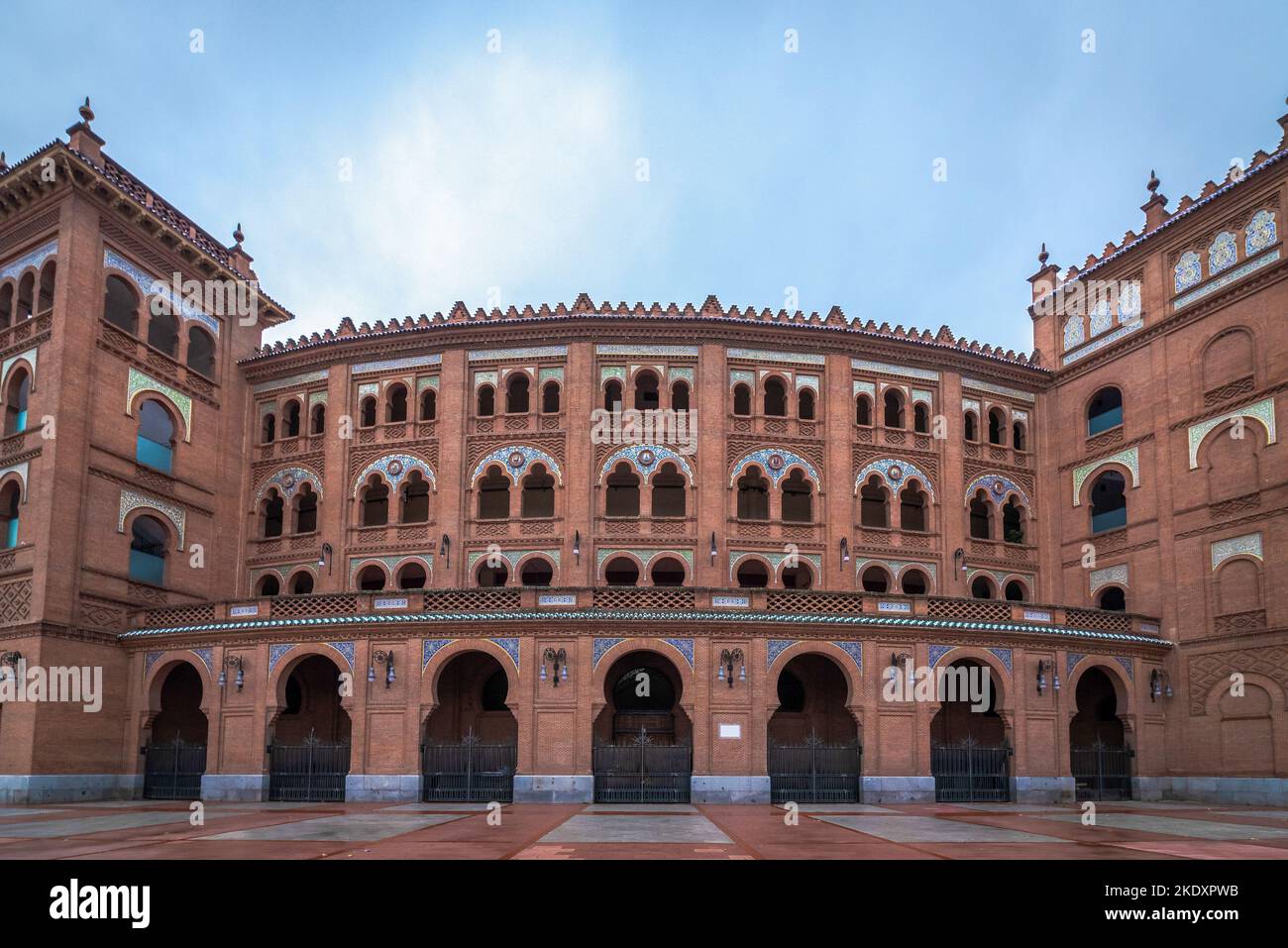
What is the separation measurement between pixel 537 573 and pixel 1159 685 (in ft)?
66.3

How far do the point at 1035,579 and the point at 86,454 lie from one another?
1276 inches

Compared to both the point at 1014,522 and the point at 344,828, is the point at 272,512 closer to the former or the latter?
the point at 344,828

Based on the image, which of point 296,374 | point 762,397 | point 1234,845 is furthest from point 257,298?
point 1234,845

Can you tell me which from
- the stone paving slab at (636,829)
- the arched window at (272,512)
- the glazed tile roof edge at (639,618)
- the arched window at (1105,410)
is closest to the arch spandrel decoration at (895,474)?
the arched window at (1105,410)

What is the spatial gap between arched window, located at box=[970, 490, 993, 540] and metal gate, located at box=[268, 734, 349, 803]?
23025 millimetres

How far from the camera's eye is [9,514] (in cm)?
3325

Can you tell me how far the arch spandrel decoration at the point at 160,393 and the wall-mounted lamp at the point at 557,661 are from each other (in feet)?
54.7

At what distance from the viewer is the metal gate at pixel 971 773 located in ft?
96.8

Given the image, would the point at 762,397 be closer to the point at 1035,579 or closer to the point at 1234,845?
the point at 1035,579

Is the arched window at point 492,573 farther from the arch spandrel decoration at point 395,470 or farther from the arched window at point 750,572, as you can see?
the arched window at point 750,572

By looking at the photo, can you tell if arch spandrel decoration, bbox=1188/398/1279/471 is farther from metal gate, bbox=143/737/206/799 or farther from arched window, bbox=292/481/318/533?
metal gate, bbox=143/737/206/799

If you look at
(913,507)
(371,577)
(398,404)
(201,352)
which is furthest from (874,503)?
(201,352)

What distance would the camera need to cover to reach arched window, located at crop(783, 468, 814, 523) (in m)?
36.8

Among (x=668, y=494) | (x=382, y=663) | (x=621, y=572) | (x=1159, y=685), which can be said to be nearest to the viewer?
(x=382, y=663)
